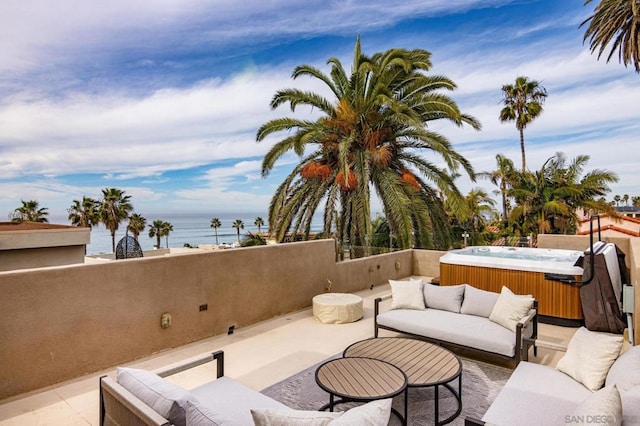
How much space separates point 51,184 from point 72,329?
182ft

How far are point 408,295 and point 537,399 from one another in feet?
8.77

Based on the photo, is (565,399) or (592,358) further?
(592,358)

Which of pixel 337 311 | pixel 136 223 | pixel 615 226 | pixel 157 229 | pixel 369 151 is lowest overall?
pixel 337 311

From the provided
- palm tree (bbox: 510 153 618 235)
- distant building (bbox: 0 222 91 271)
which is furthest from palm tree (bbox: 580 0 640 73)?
distant building (bbox: 0 222 91 271)

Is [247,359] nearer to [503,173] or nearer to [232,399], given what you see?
[232,399]

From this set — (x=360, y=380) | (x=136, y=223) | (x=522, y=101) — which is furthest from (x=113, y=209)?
(x=522, y=101)

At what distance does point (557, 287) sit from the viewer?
6133 millimetres

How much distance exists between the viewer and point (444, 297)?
17.1 feet

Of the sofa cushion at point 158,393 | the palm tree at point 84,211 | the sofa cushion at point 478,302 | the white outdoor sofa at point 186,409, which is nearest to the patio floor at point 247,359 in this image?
the sofa cushion at point 478,302

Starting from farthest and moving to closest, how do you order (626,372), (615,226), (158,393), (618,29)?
(615,226) < (618,29) < (626,372) < (158,393)

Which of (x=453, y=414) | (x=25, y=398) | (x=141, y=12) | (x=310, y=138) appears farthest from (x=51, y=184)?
(x=453, y=414)

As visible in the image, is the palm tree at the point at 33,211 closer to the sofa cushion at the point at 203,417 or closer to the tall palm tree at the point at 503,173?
the tall palm tree at the point at 503,173

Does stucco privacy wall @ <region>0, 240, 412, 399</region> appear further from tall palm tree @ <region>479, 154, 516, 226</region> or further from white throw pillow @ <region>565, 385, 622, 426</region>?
tall palm tree @ <region>479, 154, 516, 226</region>

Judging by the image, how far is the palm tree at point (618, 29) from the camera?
33.3 ft
